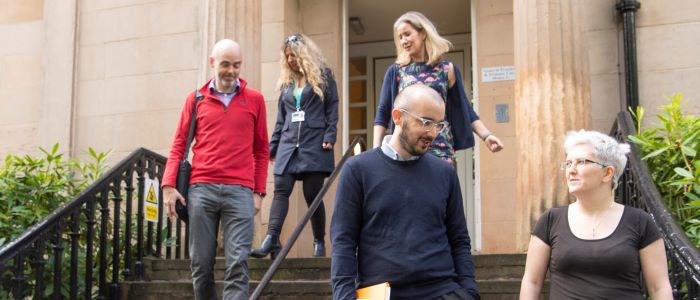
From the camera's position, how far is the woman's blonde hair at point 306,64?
6164 millimetres

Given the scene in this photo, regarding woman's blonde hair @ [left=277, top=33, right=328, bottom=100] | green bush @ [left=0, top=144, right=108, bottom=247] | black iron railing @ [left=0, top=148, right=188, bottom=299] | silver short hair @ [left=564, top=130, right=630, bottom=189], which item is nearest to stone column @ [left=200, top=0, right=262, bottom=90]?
black iron railing @ [left=0, top=148, right=188, bottom=299]

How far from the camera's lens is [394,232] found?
9.85ft

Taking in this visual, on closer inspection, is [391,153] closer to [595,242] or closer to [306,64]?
[595,242]

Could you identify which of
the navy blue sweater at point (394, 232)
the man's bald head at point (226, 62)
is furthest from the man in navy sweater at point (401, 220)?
the man's bald head at point (226, 62)

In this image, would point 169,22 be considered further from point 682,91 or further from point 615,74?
point 682,91

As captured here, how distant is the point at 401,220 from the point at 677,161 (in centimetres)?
351

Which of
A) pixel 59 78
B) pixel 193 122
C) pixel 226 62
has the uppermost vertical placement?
pixel 59 78

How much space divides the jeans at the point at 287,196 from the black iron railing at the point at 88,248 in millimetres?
1277

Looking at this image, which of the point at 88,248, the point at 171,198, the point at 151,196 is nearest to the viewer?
the point at 171,198

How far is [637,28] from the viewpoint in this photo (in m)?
7.31

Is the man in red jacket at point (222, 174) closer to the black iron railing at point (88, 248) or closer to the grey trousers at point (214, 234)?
the grey trousers at point (214, 234)

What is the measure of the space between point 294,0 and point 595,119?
3393 mm

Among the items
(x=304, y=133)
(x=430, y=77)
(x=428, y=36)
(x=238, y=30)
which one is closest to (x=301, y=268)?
(x=304, y=133)

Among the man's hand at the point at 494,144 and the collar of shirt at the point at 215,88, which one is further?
the collar of shirt at the point at 215,88
